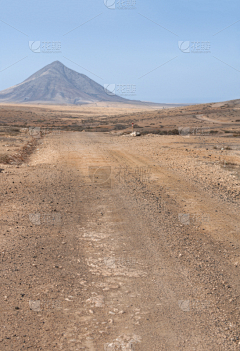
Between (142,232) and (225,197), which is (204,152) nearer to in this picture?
(225,197)

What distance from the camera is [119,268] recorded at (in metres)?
5.04

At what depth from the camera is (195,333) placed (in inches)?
142

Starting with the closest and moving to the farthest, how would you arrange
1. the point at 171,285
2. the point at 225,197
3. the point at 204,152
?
1. the point at 171,285
2. the point at 225,197
3. the point at 204,152

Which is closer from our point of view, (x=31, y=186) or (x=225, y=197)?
(x=225, y=197)

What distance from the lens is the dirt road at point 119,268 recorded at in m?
3.58

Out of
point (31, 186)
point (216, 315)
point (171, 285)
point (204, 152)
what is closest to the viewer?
point (216, 315)

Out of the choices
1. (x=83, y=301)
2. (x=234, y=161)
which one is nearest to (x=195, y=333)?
(x=83, y=301)

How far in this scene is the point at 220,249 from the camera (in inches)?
225

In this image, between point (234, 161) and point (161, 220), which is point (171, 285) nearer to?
point (161, 220)

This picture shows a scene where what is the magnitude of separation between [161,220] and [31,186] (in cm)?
456

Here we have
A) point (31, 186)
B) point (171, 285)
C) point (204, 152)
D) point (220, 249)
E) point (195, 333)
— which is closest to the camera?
point (195, 333)

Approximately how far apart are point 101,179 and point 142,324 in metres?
7.84

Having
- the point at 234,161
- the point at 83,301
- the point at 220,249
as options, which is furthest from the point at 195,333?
the point at 234,161

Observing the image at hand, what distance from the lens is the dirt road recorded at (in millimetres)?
3584
